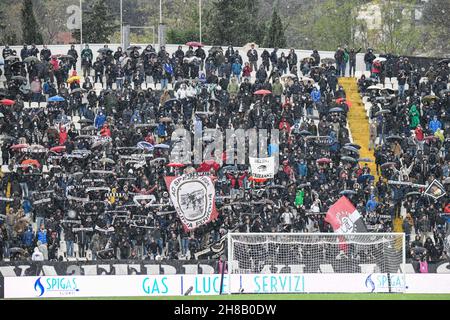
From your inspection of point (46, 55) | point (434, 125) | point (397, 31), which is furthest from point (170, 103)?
point (397, 31)

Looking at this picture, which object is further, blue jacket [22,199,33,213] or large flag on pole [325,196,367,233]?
blue jacket [22,199,33,213]

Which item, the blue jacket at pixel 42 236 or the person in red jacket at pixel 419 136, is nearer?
the blue jacket at pixel 42 236

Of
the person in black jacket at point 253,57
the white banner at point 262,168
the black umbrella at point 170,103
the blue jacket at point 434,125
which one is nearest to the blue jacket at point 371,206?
the white banner at point 262,168

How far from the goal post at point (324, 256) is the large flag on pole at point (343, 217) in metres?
4.17

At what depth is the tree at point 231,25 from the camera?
74.6m

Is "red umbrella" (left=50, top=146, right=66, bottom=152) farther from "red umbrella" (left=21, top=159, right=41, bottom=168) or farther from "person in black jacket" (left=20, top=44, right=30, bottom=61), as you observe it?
"person in black jacket" (left=20, top=44, right=30, bottom=61)

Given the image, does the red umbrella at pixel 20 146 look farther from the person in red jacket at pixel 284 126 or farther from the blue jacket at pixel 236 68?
the blue jacket at pixel 236 68

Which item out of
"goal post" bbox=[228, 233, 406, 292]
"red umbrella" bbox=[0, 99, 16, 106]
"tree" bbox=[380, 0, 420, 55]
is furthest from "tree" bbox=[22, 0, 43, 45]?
"goal post" bbox=[228, 233, 406, 292]

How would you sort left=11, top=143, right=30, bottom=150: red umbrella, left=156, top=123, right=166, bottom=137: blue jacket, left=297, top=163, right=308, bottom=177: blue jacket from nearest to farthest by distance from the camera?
left=297, top=163, right=308, bottom=177: blue jacket → left=11, top=143, right=30, bottom=150: red umbrella → left=156, top=123, right=166, bottom=137: blue jacket

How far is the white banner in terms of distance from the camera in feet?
152

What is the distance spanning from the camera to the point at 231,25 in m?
74.7

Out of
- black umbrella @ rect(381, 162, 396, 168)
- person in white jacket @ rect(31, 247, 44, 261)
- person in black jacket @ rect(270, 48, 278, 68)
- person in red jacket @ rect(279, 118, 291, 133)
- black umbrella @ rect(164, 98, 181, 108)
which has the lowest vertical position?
person in white jacket @ rect(31, 247, 44, 261)

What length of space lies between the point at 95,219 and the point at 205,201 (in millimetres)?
3817

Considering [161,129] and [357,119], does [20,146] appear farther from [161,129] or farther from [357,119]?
[357,119]
